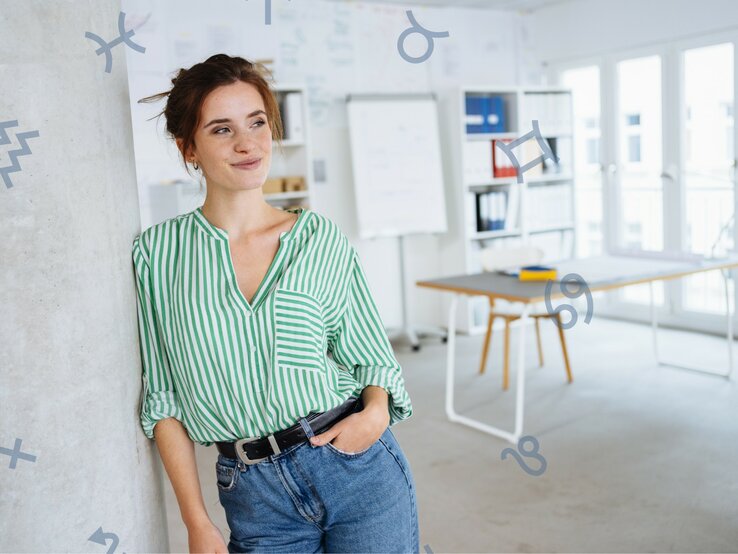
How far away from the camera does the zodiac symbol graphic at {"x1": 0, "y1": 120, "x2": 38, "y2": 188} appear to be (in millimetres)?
938

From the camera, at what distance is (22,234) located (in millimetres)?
957

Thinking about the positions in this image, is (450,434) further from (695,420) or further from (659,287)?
(659,287)

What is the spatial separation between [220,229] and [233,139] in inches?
5.3

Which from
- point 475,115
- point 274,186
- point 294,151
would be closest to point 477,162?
point 475,115

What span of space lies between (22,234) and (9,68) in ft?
0.65

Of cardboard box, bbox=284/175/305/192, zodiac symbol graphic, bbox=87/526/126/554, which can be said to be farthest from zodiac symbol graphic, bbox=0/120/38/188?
cardboard box, bbox=284/175/305/192

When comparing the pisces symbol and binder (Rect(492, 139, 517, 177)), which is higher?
binder (Rect(492, 139, 517, 177))

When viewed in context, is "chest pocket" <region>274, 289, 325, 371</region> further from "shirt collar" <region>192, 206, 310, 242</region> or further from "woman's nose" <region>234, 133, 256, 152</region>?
"woman's nose" <region>234, 133, 256, 152</region>

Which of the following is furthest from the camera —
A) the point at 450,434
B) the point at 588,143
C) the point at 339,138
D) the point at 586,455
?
the point at 588,143

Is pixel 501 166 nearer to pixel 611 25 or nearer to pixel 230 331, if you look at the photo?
pixel 611 25

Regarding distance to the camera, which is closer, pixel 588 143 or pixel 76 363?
pixel 76 363

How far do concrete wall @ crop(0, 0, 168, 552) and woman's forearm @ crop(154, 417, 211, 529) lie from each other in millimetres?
46

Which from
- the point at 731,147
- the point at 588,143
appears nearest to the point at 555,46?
the point at 588,143

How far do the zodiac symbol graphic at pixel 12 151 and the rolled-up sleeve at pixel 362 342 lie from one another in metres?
0.51
